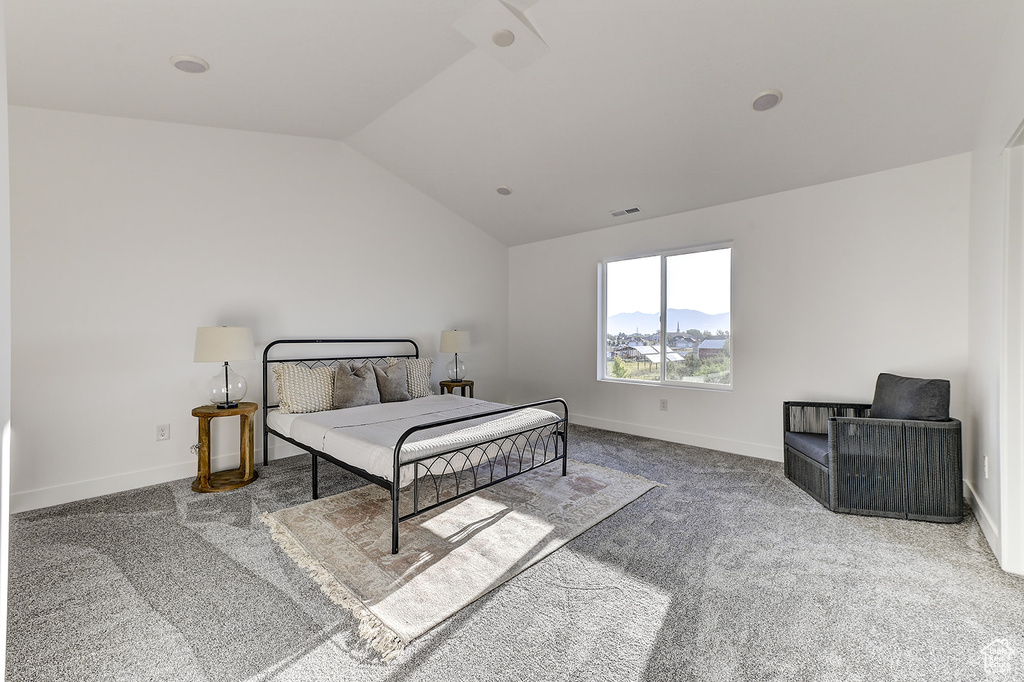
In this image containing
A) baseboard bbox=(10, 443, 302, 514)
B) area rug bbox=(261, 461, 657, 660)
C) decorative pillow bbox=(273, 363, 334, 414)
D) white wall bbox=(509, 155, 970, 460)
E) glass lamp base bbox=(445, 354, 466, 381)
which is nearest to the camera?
area rug bbox=(261, 461, 657, 660)

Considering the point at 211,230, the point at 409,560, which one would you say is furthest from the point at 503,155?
the point at 409,560

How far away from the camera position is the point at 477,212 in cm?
570

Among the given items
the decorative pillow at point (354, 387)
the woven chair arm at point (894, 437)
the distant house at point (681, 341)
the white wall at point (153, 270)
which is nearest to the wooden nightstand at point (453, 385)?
the white wall at point (153, 270)

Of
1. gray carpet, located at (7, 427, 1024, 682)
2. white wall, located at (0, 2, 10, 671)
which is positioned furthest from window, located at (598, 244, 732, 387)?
white wall, located at (0, 2, 10, 671)

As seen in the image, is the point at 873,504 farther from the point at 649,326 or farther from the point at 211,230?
the point at 211,230

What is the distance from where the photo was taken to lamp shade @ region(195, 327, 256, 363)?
3514 mm

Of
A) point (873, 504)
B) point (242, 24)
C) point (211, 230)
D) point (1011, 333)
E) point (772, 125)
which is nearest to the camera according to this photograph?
point (1011, 333)

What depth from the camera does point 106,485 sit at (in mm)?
3475

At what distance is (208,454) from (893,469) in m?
4.88

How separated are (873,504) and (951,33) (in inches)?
111

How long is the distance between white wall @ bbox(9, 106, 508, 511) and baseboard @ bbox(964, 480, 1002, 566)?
16.5 feet

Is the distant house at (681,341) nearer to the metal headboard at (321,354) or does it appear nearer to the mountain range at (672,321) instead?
the mountain range at (672,321)

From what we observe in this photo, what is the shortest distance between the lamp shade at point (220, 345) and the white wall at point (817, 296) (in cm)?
374

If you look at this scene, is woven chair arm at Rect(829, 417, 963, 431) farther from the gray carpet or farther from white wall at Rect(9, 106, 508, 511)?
white wall at Rect(9, 106, 508, 511)
